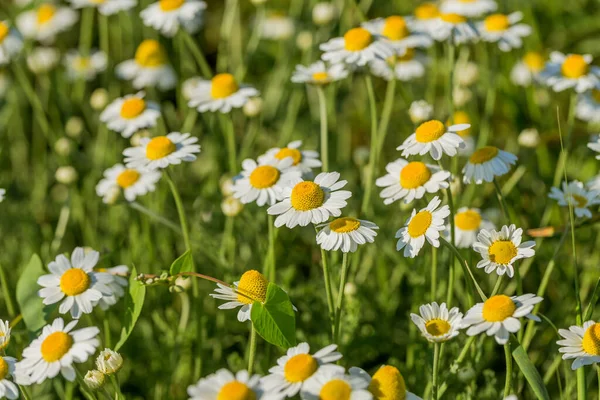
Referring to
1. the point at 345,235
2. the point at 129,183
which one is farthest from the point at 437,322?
the point at 129,183

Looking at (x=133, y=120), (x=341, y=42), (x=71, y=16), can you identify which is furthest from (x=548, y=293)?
(x=71, y=16)

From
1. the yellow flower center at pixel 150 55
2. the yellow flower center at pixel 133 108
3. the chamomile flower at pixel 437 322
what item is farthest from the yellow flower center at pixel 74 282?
the yellow flower center at pixel 150 55

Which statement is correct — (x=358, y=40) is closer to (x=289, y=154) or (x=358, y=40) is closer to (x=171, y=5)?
(x=289, y=154)

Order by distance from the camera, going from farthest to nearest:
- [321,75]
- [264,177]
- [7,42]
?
1. [7,42]
2. [321,75]
3. [264,177]

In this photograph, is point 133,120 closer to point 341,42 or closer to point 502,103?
point 341,42

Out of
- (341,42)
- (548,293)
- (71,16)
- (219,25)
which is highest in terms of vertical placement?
(341,42)

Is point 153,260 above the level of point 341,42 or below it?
below

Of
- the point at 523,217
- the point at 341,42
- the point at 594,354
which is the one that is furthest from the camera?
the point at 523,217
